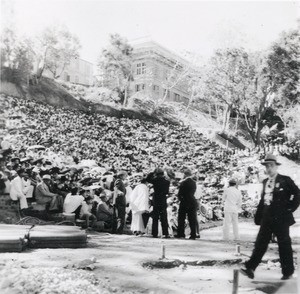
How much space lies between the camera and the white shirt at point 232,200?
7.02m

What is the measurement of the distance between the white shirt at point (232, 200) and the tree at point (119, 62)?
2180mm

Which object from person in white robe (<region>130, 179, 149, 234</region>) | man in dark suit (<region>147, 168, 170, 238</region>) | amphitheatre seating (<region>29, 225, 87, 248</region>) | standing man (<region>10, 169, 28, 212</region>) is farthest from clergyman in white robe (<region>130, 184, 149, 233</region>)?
amphitheatre seating (<region>29, 225, 87, 248</region>)

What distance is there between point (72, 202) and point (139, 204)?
44.7 inches

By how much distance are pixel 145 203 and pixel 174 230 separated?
96 cm

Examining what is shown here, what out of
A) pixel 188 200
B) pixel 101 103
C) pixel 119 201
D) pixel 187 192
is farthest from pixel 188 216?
pixel 101 103

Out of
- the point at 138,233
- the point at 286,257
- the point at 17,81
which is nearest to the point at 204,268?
the point at 286,257

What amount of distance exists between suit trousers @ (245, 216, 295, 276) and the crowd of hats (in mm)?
2698

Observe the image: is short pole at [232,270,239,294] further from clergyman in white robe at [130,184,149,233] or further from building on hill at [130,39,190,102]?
clergyman in white robe at [130,184,149,233]

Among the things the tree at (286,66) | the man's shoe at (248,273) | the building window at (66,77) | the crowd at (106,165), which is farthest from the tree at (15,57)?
the man's shoe at (248,273)

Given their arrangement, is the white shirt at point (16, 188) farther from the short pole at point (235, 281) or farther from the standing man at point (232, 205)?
the short pole at point (235, 281)

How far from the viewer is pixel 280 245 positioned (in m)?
4.41

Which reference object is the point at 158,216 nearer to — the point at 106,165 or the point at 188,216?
the point at 188,216

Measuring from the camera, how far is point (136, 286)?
416 centimetres

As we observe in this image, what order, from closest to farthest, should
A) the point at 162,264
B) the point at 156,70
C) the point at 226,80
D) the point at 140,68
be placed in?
the point at 162,264
the point at 156,70
the point at 140,68
the point at 226,80
